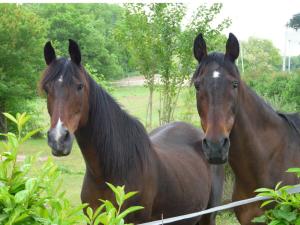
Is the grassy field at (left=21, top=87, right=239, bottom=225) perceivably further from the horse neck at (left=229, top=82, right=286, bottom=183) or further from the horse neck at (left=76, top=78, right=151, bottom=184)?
the horse neck at (left=229, top=82, right=286, bottom=183)

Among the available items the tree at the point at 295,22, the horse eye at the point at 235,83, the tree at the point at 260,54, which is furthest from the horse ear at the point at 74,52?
the tree at the point at 260,54

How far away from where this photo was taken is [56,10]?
1702 inches

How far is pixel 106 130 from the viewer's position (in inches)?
150

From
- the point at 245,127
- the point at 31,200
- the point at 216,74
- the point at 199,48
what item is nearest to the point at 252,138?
the point at 245,127

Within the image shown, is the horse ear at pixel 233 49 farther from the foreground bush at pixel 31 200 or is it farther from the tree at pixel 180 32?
the tree at pixel 180 32

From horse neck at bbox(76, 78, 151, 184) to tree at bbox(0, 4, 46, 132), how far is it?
16349 mm

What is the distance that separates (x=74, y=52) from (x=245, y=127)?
4.94 ft

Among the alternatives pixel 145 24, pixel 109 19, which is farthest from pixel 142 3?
pixel 109 19

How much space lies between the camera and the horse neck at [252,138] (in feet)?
11.1

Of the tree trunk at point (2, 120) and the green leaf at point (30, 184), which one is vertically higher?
the green leaf at point (30, 184)

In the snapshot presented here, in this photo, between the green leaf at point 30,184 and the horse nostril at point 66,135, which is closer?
the green leaf at point 30,184

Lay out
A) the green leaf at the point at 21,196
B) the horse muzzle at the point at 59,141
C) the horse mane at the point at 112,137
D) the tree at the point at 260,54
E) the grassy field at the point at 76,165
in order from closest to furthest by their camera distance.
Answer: the green leaf at the point at 21,196 → the horse muzzle at the point at 59,141 → the horse mane at the point at 112,137 → the grassy field at the point at 76,165 → the tree at the point at 260,54

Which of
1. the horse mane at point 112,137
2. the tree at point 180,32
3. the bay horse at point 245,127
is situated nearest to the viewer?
the bay horse at point 245,127

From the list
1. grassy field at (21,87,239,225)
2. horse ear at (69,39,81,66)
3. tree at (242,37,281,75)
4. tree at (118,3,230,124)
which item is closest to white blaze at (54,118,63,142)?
horse ear at (69,39,81,66)
